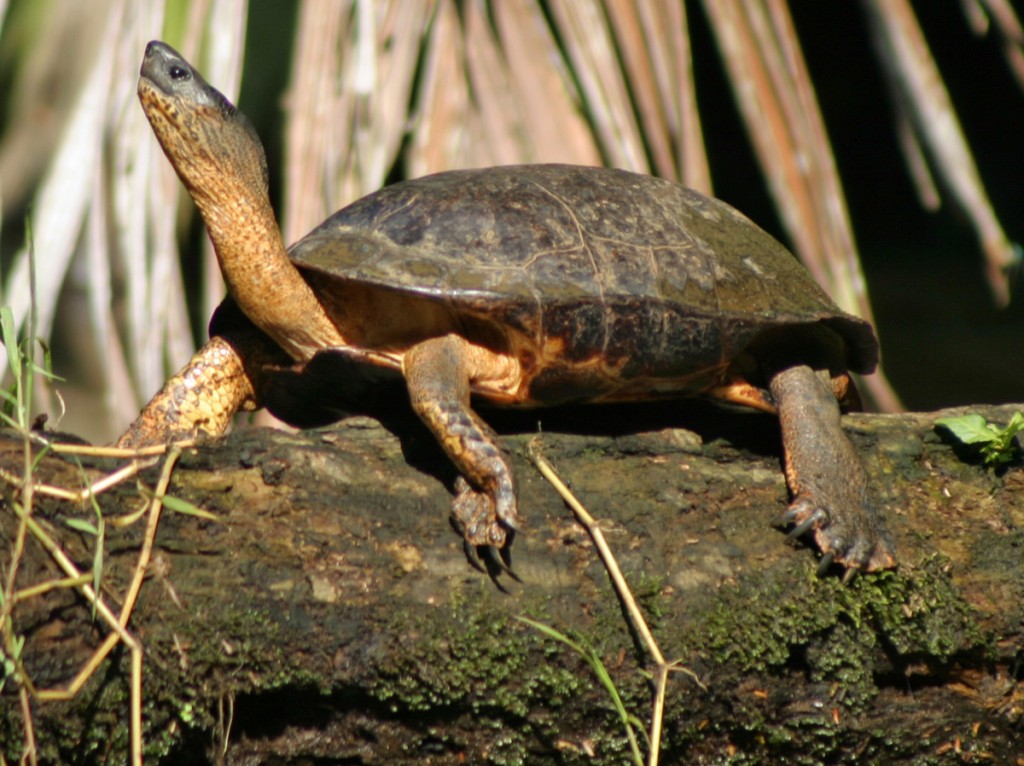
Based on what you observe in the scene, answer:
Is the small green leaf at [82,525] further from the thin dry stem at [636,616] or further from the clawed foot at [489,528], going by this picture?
the thin dry stem at [636,616]

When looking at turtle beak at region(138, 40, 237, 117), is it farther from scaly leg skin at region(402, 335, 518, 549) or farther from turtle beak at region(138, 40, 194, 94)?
scaly leg skin at region(402, 335, 518, 549)

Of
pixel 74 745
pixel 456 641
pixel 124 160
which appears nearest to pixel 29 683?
pixel 74 745

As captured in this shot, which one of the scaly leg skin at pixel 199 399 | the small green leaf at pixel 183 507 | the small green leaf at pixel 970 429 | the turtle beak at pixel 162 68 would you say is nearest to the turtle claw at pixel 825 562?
the small green leaf at pixel 970 429

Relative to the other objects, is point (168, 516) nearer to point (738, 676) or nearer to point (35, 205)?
point (738, 676)

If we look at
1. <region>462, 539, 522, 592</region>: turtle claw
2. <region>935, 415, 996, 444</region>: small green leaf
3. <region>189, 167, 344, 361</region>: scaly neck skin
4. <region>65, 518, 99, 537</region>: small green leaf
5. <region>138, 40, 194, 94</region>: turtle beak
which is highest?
<region>138, 40, 194, 94</region>: turtle beak

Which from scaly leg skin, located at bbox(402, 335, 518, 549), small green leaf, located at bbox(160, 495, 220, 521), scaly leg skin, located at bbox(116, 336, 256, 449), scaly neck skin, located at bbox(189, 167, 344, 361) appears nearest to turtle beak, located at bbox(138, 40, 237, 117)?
scaly neck skin, located at bbox(189, 167, 344, 361)

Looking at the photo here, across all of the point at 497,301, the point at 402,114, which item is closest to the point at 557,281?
the point at 497,301

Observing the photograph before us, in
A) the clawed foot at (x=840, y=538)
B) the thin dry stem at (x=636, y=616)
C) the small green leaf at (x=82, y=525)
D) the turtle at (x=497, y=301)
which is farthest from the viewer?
the turtle at (x=497, y=301)
